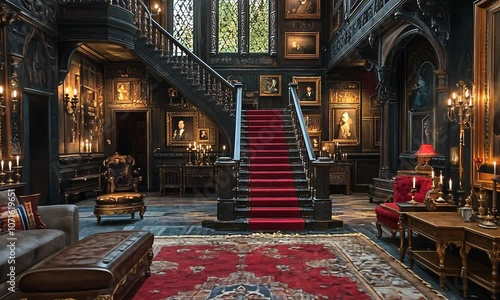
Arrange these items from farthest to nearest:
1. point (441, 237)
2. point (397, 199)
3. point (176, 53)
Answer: point (176, 53), point (397, 199), point (441, 237)

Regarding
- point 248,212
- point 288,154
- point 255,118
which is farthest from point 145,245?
point 255,118

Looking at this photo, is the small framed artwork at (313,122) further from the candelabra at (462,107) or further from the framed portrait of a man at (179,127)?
the candelabra at (462,107)

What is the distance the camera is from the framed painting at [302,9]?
13.4 metres

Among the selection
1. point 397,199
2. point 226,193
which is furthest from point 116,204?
point 397,199

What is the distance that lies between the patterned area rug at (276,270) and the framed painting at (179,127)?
22.8ft

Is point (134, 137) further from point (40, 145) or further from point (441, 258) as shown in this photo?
point (441, 258)

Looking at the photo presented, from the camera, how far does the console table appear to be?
1219cm

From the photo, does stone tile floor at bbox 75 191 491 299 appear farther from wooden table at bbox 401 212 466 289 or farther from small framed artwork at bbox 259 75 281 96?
small framed artwork at bbox 259 75 281 96

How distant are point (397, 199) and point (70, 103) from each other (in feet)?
26.9

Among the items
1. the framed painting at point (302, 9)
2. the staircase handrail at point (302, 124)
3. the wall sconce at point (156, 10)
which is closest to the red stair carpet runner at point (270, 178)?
the staircase handrail at point (302, 124)

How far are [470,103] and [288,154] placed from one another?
459 centimetres

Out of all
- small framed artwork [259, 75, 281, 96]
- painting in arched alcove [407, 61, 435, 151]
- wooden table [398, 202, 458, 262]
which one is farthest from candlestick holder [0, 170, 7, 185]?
small framed artwork [259, 75, 281, 96]

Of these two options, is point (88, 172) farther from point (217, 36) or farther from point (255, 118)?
point (217, 36)

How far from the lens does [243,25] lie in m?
13.6
